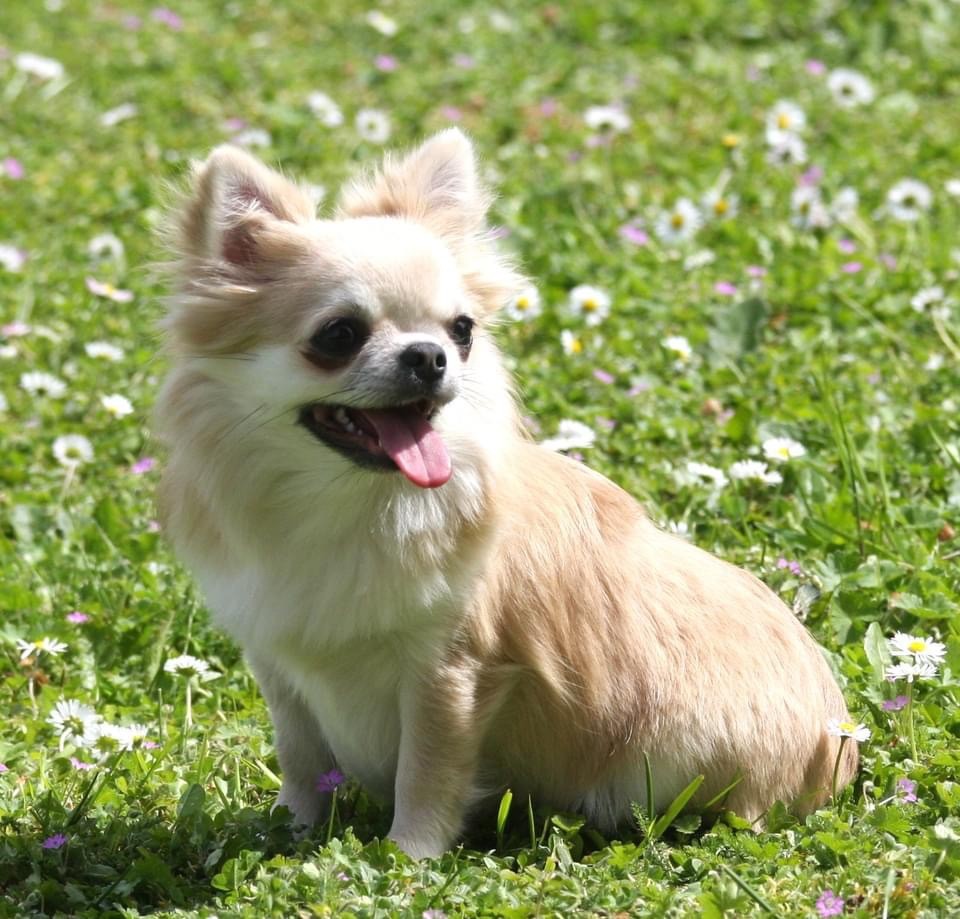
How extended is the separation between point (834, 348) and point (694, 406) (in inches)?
27.7

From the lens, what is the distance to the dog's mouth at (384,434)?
3.06 m

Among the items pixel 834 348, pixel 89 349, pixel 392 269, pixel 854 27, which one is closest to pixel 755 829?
pixel 392 269

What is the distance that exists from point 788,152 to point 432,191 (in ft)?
12.0

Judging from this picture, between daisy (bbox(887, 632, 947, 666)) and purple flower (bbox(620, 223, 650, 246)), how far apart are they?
9.90 feet

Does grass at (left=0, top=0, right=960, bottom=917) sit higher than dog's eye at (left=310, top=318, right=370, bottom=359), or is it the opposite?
dog's eye at (left=310, top=318, right=370, bottom=359)

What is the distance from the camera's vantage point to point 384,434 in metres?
3.10

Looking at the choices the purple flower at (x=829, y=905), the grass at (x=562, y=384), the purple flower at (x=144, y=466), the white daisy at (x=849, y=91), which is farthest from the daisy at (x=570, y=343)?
the white daisy at (x=849, y=91)

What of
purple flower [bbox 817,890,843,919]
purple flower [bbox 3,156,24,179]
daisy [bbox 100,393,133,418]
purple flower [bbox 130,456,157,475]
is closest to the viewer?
purple flower [bbox 817,890,843,919]

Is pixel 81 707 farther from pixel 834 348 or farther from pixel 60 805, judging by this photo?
pixel 834 348

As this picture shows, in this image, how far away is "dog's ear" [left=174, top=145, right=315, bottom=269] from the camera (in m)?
3.19

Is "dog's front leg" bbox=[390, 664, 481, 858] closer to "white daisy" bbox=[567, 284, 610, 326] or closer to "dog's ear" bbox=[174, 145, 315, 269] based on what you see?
"dog's ear" bbox=[174, 145, 315, 269]

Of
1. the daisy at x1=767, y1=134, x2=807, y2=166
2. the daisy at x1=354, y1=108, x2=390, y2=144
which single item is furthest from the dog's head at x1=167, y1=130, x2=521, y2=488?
the daisy at x1=354, y1=108, x2=390, y2=144

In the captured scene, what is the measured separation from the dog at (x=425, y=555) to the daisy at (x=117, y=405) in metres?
1.81

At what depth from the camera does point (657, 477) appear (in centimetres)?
466
